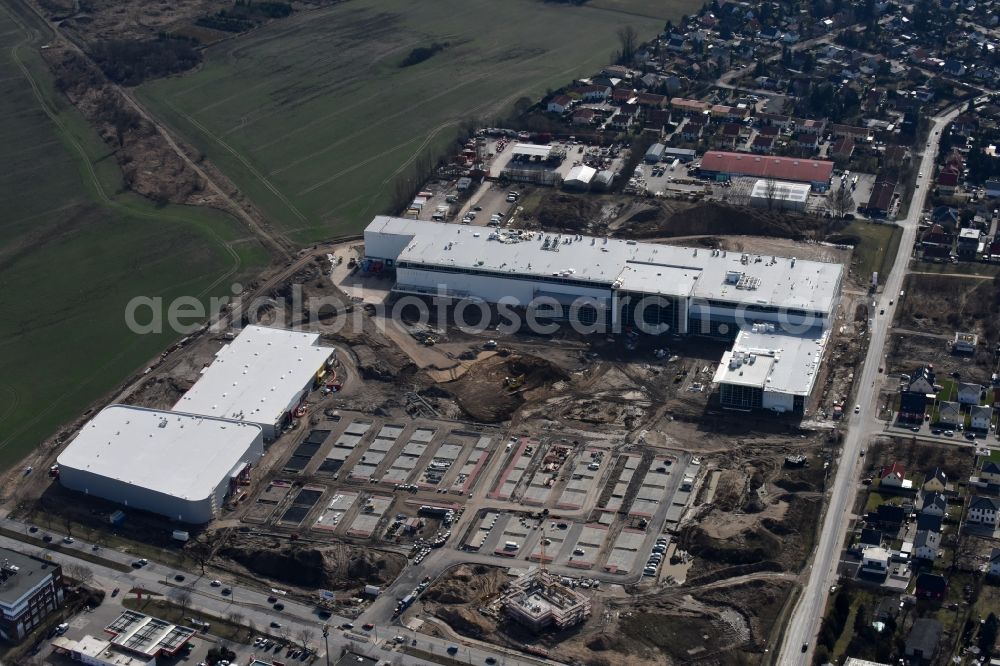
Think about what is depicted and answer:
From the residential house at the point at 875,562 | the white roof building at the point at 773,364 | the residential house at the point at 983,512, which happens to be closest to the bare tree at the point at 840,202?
the white roof building at the point at 773,364

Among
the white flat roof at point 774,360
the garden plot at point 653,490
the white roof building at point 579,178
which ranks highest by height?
the white flat roof at point 774,360

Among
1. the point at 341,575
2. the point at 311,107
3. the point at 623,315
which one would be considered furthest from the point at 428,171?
the point at 341,575

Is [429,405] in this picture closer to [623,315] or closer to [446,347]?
[446,347]

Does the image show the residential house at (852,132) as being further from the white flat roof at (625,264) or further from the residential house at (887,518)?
the residential house at (887,518)

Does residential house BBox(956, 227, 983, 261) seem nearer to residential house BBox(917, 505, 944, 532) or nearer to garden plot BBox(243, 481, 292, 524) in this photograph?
residential house BBox(917, 505, 944, 532)

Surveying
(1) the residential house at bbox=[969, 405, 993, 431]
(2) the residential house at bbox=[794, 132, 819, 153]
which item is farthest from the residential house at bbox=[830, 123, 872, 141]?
(1) the residential house at bbox=[969, 405, 993, 431]
